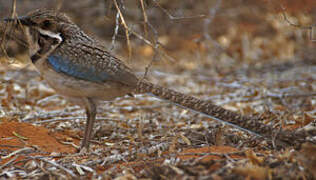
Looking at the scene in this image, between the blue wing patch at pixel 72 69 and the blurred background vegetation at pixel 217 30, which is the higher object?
the blurred background vegetation at pixel 217 30

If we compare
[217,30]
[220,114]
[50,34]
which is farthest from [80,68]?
[217,30]

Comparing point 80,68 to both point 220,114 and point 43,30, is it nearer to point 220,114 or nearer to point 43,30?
point 43,30

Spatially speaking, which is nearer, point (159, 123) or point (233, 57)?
point (159, 123)

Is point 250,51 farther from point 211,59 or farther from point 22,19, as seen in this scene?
point 22,19

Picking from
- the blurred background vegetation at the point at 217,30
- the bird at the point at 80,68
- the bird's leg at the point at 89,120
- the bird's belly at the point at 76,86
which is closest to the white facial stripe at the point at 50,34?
the bird at the point at 80,68

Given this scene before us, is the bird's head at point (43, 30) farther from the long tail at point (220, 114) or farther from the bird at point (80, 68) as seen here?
the long tail at point (220, 114)

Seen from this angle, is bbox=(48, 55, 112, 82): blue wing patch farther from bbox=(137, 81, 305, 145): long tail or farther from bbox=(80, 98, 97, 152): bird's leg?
bbox=(137, 81, 305, 145): long tail

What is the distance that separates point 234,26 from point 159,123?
640cm

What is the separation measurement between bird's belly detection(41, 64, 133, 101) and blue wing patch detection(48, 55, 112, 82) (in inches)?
1.5

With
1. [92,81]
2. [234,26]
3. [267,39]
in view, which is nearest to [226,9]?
[234,26]

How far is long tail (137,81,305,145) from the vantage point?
338 centimetres

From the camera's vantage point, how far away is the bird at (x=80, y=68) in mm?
3799

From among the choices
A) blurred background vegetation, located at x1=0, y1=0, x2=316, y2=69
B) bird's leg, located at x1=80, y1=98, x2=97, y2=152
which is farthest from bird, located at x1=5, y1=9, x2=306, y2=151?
blurred background vegetation, located at x1=0, y1=0, x2=316, y2=69

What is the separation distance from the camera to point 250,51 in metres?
9.91
